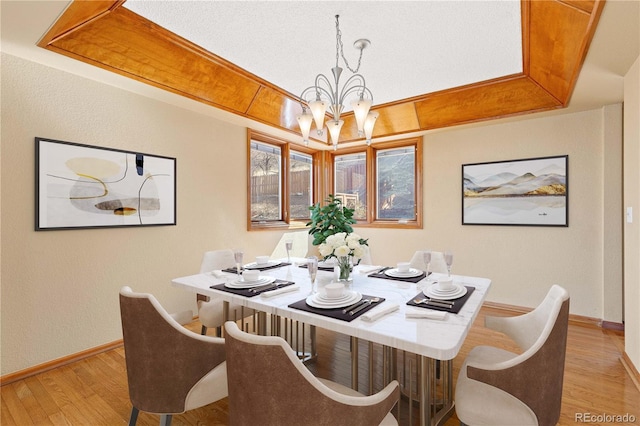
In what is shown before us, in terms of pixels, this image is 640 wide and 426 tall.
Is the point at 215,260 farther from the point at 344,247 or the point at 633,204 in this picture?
the point at 633,204

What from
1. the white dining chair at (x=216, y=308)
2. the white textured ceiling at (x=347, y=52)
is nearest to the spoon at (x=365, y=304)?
the white dining chair at (x=216, y=308)

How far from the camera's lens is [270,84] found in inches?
131

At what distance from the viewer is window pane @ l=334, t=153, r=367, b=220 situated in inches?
196

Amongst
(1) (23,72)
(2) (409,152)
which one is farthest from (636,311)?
(1) (23,72)

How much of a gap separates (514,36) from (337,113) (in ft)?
5.11

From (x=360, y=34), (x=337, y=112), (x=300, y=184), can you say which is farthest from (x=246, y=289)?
(x=300, y=184)

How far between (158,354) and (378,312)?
3.27 feet

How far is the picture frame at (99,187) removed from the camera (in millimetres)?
2332

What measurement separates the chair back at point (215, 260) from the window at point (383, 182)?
2.48 m

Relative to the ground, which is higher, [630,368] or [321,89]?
[321,89]

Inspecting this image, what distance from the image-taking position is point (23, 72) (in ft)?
7.30

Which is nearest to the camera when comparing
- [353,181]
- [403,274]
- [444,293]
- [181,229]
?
[444,293]

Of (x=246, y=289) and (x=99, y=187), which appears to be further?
(x=99, y=187)

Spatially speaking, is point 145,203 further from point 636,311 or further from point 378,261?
point 636,311
